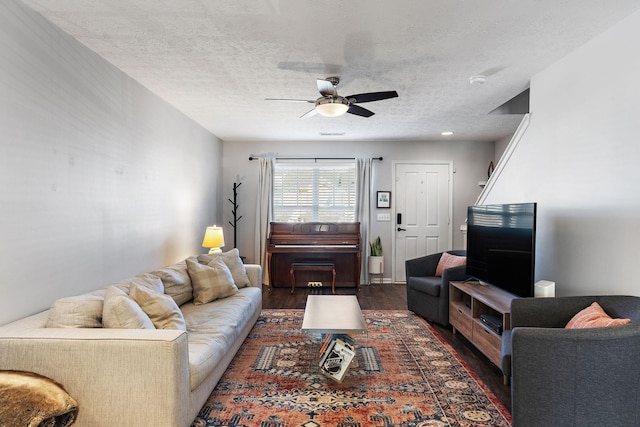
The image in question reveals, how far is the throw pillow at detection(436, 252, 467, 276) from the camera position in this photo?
3.87 m

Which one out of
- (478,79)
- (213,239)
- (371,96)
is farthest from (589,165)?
(213,239)

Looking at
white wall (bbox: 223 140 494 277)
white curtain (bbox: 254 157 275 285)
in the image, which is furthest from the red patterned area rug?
white wall (bbox: 223 140 494 277)

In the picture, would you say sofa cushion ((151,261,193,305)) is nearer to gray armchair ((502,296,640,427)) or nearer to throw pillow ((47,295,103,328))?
throw pillow ((47,295,103,328))

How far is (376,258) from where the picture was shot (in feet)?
18.7

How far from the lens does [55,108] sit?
86.7 inches

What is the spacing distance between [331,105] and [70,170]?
76.9 inches

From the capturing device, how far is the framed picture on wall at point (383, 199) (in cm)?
589

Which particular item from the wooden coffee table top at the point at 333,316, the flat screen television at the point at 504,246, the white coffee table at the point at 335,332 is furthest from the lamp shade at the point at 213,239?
the flat screen television at the point at 504,246

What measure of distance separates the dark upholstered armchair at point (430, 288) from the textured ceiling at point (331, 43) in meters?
1.85

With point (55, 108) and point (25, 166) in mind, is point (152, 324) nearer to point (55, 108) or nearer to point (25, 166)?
point (25, 166)

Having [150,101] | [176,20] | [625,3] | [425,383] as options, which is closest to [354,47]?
[176,20]

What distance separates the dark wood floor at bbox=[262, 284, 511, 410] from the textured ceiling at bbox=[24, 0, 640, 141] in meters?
2.41

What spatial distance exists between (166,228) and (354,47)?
2.69 metres

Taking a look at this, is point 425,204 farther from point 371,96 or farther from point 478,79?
point 371,96
